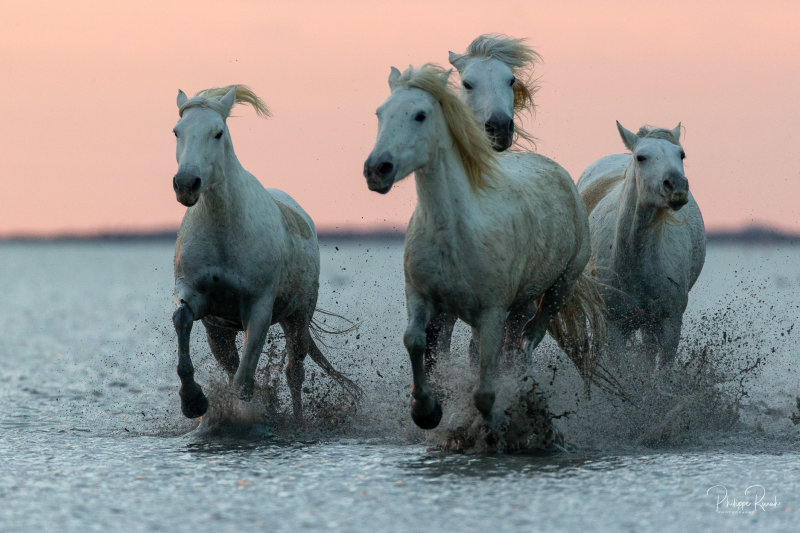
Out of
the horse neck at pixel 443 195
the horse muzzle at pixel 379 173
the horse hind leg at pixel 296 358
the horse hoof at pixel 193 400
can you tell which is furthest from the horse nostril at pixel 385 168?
the horse hind leg at pixel 296 358

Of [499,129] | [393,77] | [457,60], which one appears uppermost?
[457,60]

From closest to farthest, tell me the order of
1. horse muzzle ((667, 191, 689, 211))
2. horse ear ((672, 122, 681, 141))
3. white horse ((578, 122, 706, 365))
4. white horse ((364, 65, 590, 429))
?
white horse ((364, 65, 590, 429)) → horse muzzle ((667, 191, 689, 211)) → white horse ((578, 122, 706, 365)) → horse ear ((672, 122, 681, 141))

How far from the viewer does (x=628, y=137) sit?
8281 millimetres

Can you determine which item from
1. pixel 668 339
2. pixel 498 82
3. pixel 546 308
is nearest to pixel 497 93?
pixel 498 82

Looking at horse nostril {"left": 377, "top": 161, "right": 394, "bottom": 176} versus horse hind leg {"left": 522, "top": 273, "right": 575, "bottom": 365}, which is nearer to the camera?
horse nostril {"left": 377, "top": 161, "right": 394, "bottom": 176}

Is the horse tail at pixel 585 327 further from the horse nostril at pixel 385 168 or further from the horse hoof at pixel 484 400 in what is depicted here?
the horse nostril at pixel 385 168

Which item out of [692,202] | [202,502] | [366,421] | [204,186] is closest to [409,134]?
[204,186]

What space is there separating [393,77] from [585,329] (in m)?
2.70

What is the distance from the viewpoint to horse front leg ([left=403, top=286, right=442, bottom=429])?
656 cm

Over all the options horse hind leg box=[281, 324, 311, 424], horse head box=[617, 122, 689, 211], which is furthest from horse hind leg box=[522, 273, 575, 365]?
horse hind leg box=[281, 324, 311, 424]

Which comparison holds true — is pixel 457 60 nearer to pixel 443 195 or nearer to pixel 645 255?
pixel 645 255

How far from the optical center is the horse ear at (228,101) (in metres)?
7.87

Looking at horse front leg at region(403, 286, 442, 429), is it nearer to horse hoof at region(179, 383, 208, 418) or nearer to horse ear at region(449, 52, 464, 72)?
horse hoof at region(179, 383, 208, 418)

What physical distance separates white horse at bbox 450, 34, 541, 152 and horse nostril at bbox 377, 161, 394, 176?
1.67 meters
